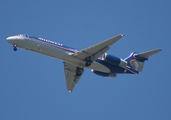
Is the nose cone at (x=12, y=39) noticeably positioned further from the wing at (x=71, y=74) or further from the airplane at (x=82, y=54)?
the wing at (x=71, y=74)

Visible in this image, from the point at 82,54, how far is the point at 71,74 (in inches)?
194

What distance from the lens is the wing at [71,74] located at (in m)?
37.8

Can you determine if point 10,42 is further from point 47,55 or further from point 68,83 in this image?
point 68,83

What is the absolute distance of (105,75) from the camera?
1471 inches

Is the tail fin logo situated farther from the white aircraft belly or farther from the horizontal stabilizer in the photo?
the white aircraft belly

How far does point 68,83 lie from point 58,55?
629cm

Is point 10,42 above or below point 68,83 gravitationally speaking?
above

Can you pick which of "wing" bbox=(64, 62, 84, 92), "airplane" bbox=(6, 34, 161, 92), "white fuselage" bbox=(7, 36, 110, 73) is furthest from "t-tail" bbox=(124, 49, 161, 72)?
"white fuselage" bbox=(7, 36, 110, 73)

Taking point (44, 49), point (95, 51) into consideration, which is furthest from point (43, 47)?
point (95, 51)

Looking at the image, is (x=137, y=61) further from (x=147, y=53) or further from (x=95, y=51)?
(x=95, y=51)

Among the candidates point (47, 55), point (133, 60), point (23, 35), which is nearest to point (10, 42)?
point (23, 35)

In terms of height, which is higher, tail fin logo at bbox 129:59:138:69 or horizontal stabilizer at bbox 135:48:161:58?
horizontal stabilizer at bbox 135:48:161:58

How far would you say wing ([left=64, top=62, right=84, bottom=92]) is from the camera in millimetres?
37778

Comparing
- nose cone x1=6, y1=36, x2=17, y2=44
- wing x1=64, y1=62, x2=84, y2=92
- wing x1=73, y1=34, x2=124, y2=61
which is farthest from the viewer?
wing x1=64, y1=62, x2=84, y2=92
